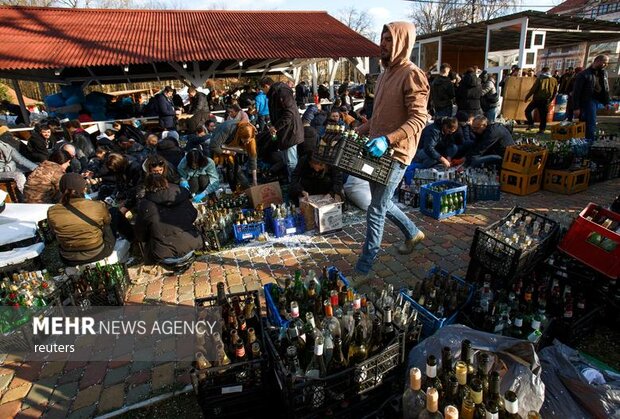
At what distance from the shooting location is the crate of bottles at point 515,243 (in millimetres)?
3249

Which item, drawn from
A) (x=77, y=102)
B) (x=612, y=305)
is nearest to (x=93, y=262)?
(x=612, y=305)

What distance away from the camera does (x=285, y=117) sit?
6277mm

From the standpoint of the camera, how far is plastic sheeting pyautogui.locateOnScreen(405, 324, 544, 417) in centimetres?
193

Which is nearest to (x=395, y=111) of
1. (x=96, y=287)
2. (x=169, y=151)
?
(x=96, y=287)

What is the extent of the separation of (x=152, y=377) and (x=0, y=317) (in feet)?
5.14

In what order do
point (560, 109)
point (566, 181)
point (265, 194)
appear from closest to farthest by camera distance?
1. point (265, 194)
2. point (566, 181)
3. point (560, 109)

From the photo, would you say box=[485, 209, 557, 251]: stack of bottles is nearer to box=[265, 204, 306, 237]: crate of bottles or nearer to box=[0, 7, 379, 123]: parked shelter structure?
box=[265, 204, 306, 237]: crate of bottles

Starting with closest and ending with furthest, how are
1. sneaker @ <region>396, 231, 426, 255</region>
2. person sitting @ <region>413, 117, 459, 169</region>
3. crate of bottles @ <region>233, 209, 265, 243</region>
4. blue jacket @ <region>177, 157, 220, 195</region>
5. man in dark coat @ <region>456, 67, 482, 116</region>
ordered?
sneaker @ <region>396, 231, 426, 255</region>, crate of bottles @ <region>233, 209, 265, 243</region>, blue jacket @ <region>177, 157, 220, 195</region>, person sitting @ <region>413, 117, 459, 169</region>, man in dark coat @ <region>456, 67, 482, 116</region>

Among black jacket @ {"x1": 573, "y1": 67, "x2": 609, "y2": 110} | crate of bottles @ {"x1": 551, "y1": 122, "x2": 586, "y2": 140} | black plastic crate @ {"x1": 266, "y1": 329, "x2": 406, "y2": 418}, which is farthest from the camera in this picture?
crate of bottles @ {"x1": 551, "y1": 122, "x2": 586, "y2": 140}

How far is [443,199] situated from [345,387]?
3.92 metres

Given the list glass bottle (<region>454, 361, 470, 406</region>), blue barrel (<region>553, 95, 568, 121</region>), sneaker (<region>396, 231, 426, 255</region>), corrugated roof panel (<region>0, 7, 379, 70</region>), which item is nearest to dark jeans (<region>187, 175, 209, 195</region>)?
sneaker (<region>396, 231, 426, 255</region>)

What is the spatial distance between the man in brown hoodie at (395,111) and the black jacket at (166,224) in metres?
2.10

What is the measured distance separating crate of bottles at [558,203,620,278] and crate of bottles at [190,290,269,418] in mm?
2832

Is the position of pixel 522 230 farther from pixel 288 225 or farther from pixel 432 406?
pixel 288 225
